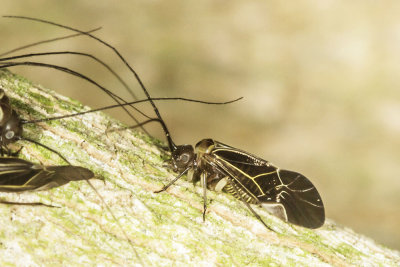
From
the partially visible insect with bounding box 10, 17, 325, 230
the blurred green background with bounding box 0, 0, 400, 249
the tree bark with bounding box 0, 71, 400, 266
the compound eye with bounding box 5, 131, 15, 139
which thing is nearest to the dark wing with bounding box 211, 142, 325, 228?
the partially visible insect with bounding box 10, 17, 325, 230

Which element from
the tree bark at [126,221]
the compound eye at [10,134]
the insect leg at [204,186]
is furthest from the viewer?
the insect leg at [204,186]

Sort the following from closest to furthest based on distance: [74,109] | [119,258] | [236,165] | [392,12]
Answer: [119,258] → [74,109] → [236,165] → [392,12]

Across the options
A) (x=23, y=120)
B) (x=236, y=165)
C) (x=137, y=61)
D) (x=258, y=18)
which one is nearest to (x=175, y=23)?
(x=137, y=61)

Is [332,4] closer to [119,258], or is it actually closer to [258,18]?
[258,18]

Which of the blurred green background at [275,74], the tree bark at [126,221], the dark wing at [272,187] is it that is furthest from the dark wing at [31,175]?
the blurred green background at [275,74]

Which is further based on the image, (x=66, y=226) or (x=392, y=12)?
(x=392, y=12)

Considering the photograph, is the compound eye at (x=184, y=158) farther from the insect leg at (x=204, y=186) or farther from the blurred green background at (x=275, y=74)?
the blurred green background at (x=275, y=74)

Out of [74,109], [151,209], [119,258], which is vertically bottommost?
[119,258]

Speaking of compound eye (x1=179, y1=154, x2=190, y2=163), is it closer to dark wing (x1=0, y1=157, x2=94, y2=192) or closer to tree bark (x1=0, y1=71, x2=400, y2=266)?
tree bark (x1=0, y1=71, x2=400, y2=266)

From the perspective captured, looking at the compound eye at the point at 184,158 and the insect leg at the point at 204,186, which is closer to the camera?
the insect leg at the point at 204,186
